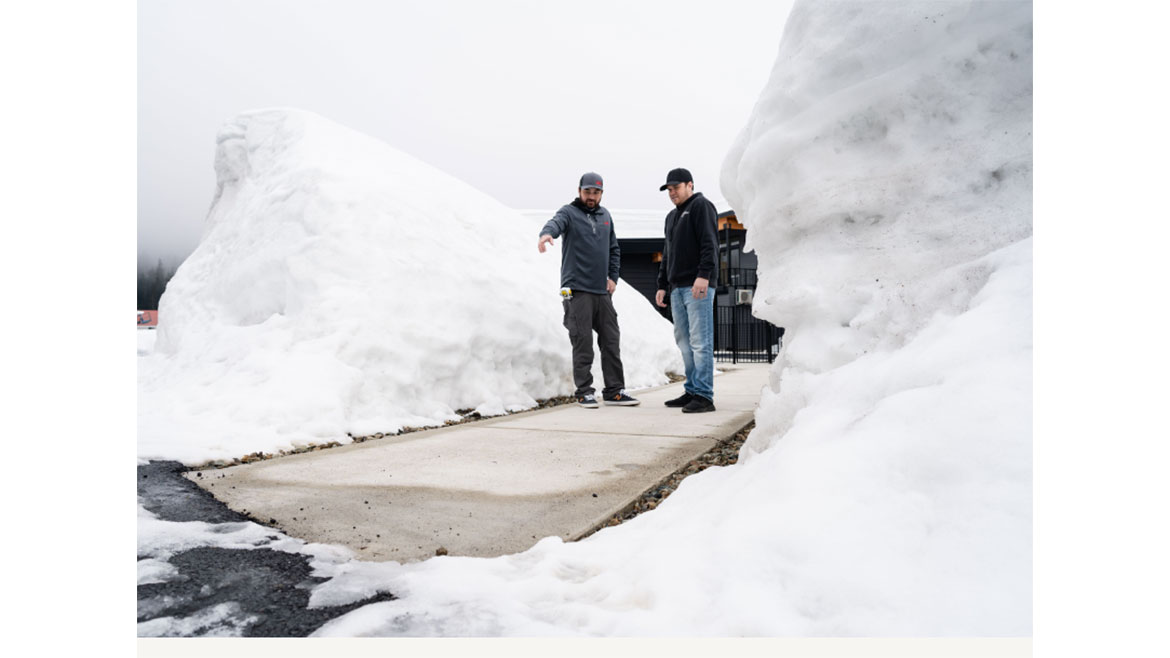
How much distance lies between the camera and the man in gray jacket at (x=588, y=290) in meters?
5.02

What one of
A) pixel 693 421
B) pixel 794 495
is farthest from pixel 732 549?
pixel 693 421

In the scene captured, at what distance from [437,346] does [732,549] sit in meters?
3.53

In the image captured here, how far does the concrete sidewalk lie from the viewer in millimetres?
1906

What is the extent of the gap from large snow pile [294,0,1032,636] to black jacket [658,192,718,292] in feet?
6.01

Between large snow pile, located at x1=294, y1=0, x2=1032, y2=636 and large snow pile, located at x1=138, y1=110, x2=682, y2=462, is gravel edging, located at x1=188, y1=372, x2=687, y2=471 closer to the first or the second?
large snow pile, located at x1=138, y1=110, x2=682, y2=462

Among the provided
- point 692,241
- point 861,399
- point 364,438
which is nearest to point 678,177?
point 692,241

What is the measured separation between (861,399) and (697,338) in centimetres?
280

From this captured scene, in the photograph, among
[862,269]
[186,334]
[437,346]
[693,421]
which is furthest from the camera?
[186,334]

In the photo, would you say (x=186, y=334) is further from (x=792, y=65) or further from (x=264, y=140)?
(x=792, y=65)

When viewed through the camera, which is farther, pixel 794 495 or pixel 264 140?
pixel 264 140

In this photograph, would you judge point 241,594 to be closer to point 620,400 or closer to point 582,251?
point 620,400

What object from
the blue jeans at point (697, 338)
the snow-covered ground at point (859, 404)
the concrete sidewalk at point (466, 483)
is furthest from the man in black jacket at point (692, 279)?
the snow-covered ground at point (859, 404)

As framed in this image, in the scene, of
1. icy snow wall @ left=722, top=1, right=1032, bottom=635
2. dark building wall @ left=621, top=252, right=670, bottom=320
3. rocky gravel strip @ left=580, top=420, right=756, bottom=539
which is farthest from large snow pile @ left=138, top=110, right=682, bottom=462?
dark building wall @ left=621, top=252, right=670, bottom=320

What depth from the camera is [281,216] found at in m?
5.37
